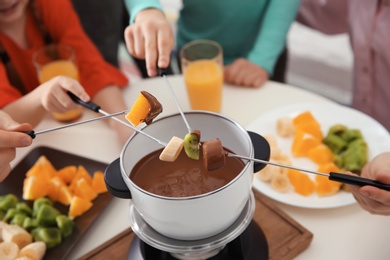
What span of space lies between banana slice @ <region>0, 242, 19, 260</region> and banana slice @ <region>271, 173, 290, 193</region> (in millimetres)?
→ 589

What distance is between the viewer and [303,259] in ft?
3.00

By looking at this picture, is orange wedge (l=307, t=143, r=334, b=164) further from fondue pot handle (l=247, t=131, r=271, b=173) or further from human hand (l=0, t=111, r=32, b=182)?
human hand (l=0, t=111, r=32, b=182)

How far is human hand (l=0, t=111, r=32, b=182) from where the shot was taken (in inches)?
30.8

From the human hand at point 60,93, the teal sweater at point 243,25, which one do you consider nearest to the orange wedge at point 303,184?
the human hand at point 60,93

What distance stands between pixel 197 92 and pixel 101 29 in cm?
109

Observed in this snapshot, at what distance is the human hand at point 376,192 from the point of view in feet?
2.35

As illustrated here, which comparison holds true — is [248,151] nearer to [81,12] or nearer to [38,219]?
[38,219]

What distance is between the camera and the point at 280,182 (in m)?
1.06

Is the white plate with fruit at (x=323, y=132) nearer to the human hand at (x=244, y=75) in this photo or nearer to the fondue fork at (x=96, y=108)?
the human hand at (x=244, y=75)

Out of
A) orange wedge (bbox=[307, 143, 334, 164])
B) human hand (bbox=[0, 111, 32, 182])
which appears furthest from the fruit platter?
orange wedge (bbox=[307, 143, 334, 164])

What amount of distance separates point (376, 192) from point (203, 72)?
29.7 inches

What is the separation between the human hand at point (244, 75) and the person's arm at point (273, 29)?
0.18 metres

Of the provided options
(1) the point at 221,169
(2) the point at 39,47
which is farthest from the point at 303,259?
(2) the point at 39,47

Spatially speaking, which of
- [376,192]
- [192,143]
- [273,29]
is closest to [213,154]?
[192,143]
